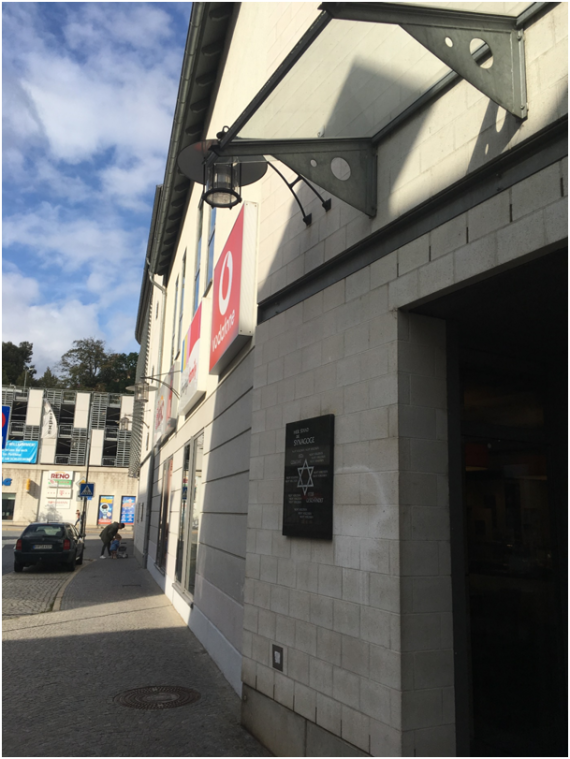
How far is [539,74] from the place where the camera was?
330 cm

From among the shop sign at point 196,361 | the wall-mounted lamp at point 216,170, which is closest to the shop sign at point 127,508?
the shop sign at point 196,361

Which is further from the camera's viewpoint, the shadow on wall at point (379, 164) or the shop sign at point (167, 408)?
the shop sign at point (167, 408)

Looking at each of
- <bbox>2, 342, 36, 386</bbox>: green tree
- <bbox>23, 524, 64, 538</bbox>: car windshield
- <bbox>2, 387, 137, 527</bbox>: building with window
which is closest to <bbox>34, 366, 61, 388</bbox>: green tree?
<bbox>2, 342, 36, 386</bbox>: green tree

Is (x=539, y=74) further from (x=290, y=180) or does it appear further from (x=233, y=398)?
(x=233, y=398)

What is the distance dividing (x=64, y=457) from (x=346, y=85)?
50.9 meters

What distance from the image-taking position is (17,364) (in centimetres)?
7425

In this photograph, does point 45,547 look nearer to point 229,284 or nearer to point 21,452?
point 229,284

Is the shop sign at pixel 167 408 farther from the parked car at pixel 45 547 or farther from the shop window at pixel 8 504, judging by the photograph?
the shop window at pixel 8 504

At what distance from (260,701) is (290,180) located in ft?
15.9

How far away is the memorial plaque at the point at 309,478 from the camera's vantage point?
188 inches

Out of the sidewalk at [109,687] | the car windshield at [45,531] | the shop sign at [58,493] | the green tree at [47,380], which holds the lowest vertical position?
the sidewalk at [109,687]

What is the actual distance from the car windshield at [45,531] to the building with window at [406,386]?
13.4 metres

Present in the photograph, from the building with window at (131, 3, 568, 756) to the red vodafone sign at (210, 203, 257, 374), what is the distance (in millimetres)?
149

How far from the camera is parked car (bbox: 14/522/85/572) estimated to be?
17.8 meters
